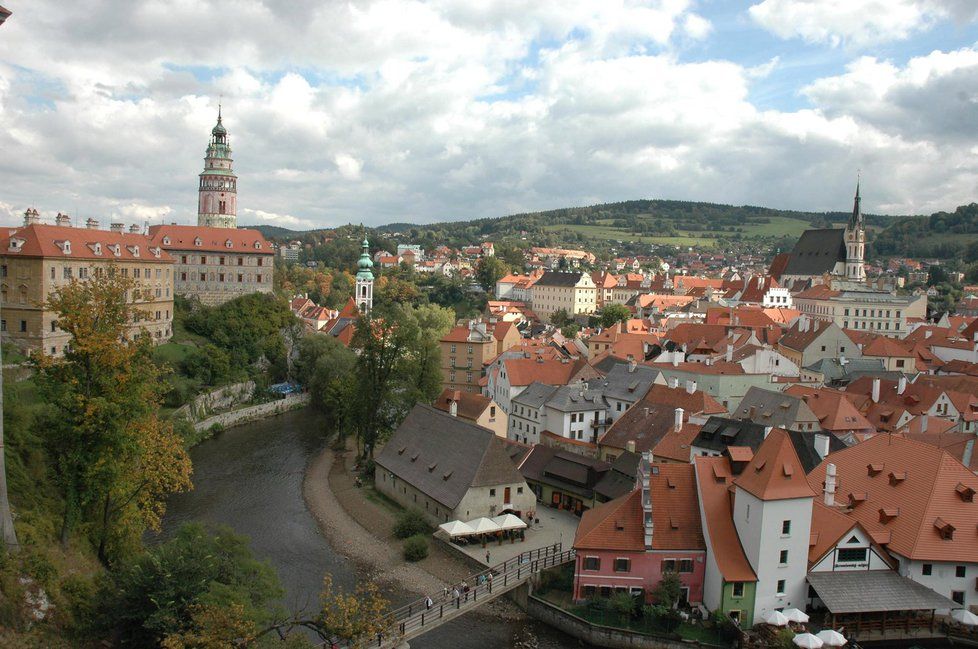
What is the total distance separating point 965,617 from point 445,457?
1966cm

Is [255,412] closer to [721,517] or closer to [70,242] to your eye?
[70,242]

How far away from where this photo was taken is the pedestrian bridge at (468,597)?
851 inches

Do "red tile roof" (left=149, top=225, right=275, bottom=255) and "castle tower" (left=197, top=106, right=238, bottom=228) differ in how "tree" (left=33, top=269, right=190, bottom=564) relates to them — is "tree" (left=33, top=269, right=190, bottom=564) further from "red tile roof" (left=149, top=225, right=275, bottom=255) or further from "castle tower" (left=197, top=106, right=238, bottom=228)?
"castle tower" (left=197, top=106, right=238, bottom=228)

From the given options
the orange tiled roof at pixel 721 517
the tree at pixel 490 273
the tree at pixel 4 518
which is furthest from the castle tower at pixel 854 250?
the tree at pixel 4 518

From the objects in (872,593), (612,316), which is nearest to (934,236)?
(612,316)

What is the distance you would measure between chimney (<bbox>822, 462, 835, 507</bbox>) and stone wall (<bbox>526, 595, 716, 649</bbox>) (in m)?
7.21

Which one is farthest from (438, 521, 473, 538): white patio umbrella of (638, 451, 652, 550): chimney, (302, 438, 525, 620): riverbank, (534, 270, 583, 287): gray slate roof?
(534, 270, 583, 287): gray slate roof

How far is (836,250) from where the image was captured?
9812 cm

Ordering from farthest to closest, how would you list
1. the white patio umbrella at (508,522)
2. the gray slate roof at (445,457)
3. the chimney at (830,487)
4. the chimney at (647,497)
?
the gray slate roof at (445,457) → the white patio umbrella at (508,522) → the chimney at (830,487) → the chimney at (647,497)

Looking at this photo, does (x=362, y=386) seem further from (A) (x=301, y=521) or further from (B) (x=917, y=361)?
(B) (x=917, y=361)

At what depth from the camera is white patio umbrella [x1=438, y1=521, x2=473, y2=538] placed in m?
29.2

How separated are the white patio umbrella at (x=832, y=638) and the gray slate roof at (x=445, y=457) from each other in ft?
43.8

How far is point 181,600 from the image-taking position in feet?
56.1

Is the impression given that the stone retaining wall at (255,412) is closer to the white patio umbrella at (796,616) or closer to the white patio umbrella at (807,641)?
the white patio umbrella at (796,616)
